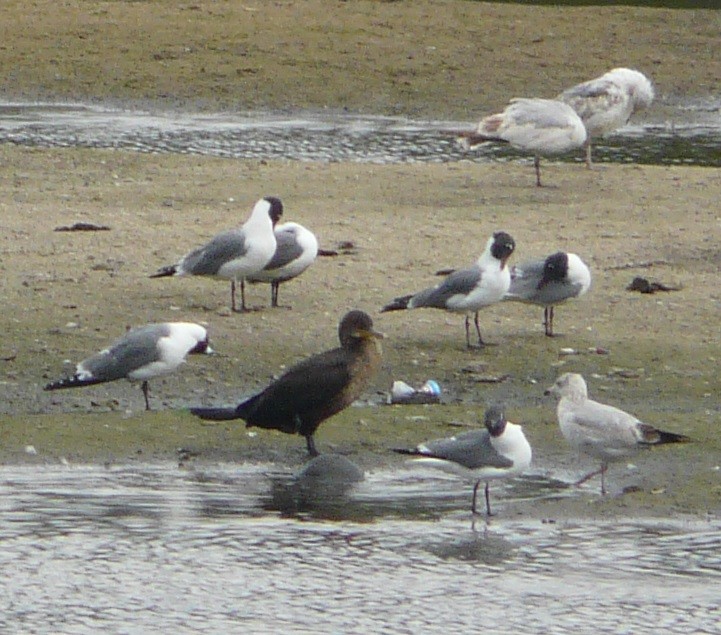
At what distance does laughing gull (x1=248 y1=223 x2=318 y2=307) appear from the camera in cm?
1149


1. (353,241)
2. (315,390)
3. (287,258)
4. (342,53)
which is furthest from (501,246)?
(342,53)

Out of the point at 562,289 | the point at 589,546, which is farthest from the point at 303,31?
the point at 589,546

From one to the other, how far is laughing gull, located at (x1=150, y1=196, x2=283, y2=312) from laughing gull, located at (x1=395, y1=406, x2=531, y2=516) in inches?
135

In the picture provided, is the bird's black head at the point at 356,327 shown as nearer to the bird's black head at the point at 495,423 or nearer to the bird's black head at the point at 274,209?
the bird's black head at the point at 495,423

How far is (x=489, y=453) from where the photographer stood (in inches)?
316

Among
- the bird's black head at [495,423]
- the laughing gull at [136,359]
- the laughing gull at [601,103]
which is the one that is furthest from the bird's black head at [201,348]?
the laughing gull at [601,103]

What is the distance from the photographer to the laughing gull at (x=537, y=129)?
1558cm

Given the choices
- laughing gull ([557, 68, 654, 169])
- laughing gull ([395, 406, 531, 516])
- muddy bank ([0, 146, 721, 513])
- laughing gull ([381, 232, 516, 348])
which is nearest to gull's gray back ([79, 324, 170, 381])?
muddy bank ([0, 146, 721, 513])

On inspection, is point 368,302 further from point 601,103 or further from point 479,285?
point 601,103

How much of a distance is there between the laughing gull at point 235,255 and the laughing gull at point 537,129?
15.1ft

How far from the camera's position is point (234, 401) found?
10023mm

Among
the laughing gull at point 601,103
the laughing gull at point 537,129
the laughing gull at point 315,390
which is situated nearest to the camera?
the laughing gull at point 315,390

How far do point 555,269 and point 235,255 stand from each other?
1980 mm

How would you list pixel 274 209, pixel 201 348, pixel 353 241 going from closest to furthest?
pixel 201 348, pixel 274 209, pixel 353 241
